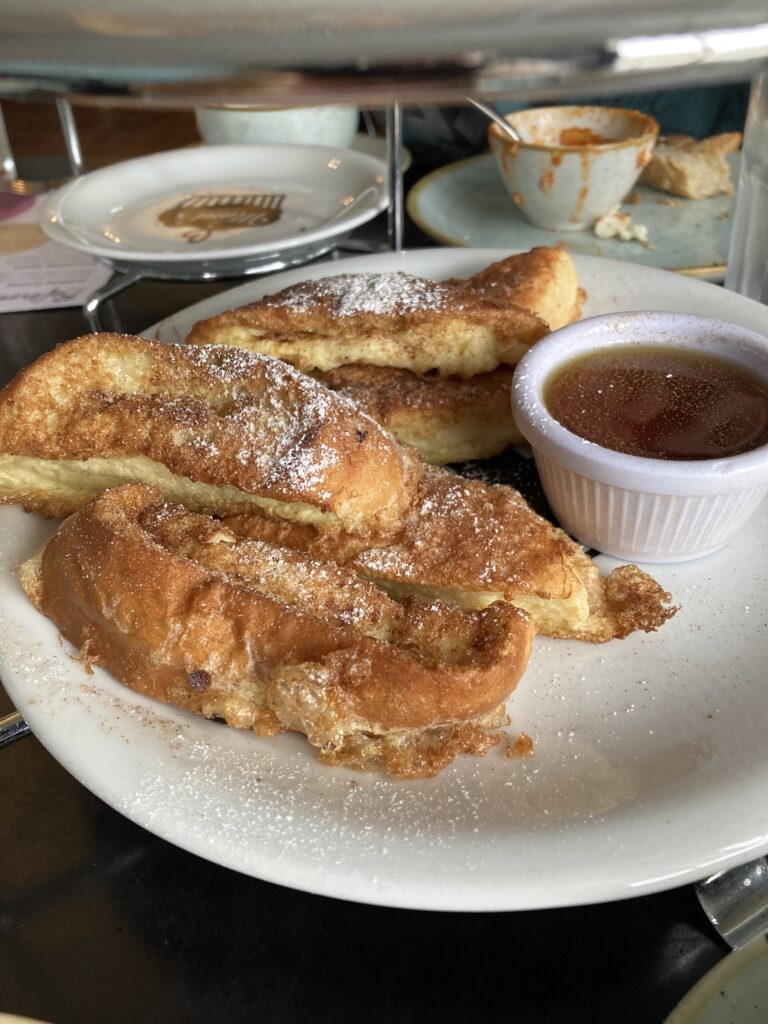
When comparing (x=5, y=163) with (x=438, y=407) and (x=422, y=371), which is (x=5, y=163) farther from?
(x=438, y=407)

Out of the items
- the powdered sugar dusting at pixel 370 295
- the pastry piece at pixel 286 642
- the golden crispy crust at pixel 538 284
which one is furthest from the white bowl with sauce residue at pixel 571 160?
the pastry piece at pixel 286 642

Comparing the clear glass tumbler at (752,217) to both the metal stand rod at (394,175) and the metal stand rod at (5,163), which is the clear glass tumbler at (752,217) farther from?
the metal stand rod at (5,163)

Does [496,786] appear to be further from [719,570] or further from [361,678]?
[719,570]

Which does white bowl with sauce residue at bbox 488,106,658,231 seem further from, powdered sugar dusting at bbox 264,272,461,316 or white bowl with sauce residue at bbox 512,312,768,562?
white bowl with sauce residue at bbox 512,312,768,562

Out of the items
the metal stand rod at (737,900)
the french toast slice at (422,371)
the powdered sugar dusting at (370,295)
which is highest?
the powdered sugar dusting at (370,295)

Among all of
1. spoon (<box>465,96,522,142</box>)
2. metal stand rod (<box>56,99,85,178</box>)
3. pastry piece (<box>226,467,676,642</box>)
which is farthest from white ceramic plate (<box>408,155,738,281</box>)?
pastry piece (<box>226,467,676,642</box>)

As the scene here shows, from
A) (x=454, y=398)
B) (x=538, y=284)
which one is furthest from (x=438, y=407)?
(x=538, y=284)

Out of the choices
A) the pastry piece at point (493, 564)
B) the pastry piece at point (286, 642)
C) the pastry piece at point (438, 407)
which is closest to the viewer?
the pastry piece at point (286, 642)
